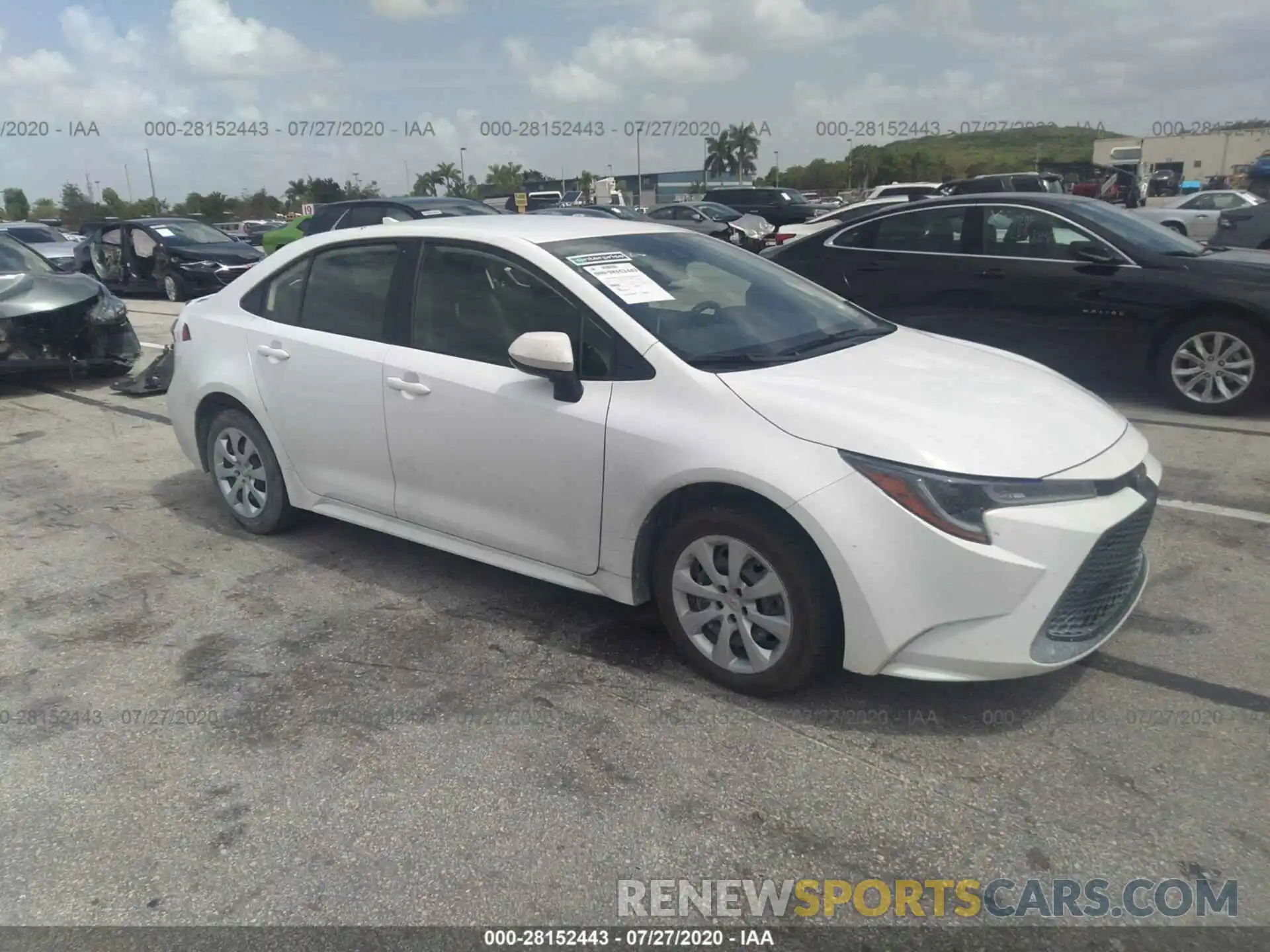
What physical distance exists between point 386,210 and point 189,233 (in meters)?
5.92

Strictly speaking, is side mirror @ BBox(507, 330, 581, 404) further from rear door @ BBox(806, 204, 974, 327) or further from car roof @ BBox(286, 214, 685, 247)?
rear door @ BBox(806, 204, 974, 327)

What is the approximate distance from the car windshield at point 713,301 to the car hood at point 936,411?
167 millimetres

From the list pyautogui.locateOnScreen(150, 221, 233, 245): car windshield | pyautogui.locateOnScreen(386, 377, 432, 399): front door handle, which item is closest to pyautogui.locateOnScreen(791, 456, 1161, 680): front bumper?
pyautogui.locateOnScreen(386, 377, 432, 399): front door handle

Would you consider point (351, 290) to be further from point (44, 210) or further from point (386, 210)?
point (44, 210)

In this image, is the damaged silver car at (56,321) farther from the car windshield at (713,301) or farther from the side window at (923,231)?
the side window at (923,231)

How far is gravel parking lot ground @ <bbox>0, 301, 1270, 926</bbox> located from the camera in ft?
8.59

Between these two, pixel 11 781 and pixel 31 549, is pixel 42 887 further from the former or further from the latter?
pixel 31 549

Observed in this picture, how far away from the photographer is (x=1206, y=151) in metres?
61.1

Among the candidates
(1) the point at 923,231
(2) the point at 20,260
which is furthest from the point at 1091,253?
(2) the point at 20,260

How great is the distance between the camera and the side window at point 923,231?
780 centimetres

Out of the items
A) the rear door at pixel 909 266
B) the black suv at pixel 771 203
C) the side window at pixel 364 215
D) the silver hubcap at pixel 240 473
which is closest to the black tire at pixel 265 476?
the silver hubcap at pixel 240 473

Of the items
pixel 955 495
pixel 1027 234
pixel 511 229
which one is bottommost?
pixel 955 495

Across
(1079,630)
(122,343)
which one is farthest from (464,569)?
(122,343)

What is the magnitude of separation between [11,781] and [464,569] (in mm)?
2003
